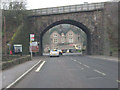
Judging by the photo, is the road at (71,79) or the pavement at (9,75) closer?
the road at (71,79)

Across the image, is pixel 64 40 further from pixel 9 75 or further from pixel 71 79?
pixel 71 79

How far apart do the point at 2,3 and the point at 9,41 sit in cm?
989

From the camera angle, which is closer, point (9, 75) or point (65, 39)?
point (9, 75)

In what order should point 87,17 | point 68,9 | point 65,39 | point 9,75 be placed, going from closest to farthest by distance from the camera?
point 9,75
point 68,9
point 87,17
point 65,39

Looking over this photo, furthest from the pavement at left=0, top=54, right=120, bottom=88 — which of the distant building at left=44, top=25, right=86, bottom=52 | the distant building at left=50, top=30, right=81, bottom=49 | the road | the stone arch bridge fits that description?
the distant building at left=50, top=30, right=81, bottom=49

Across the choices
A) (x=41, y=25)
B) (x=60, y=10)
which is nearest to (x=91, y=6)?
(x=60, y=10)

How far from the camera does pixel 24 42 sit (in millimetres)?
45062

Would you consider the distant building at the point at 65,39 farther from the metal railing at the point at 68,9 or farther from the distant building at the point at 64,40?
the metal railing at the point at 68,9

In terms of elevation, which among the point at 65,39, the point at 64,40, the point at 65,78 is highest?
the point at 65,39

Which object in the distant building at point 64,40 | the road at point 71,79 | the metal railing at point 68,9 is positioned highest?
the metal railing at point 68,9

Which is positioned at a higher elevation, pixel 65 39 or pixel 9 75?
pixel 65 39

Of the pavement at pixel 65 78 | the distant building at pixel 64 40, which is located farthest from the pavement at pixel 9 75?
the distant building at pixel 64 40

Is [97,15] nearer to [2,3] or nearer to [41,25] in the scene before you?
[41,25]

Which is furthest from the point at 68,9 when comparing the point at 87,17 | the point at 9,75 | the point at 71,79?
the point at 71,79
